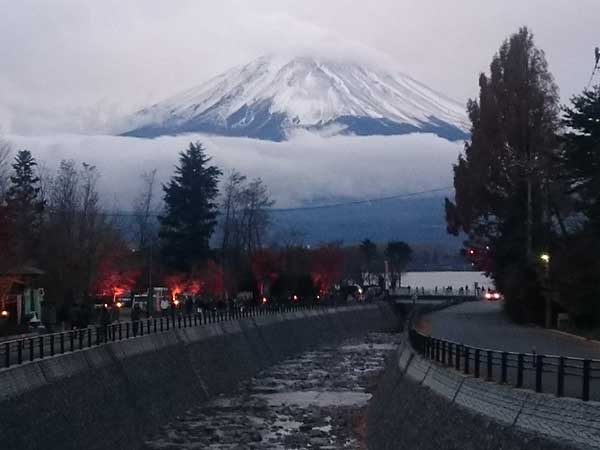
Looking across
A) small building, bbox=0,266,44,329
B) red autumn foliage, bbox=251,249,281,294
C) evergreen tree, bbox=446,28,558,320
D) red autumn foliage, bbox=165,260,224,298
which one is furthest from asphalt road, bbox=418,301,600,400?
red autumn foliage, bbox=251,249,281,294

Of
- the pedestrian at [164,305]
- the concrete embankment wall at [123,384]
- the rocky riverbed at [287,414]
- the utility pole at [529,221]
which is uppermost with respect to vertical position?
the utility pole at [529,221]

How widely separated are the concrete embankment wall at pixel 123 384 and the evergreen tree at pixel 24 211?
12.6 meters

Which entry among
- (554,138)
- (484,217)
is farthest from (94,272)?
(554,138)

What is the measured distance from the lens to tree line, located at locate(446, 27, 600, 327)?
5844 centimetres

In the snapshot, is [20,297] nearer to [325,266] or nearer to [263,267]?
[263,267]

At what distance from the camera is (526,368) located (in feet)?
81.6

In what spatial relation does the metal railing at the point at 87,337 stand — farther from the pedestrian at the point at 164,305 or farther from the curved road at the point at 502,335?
the curved road at the point at 502,335

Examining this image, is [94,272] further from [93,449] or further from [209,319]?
[93,449]

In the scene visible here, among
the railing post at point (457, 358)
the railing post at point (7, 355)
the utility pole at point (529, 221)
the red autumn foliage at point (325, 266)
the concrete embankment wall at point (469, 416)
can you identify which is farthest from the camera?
the red autumn foliage at point (325, 266)

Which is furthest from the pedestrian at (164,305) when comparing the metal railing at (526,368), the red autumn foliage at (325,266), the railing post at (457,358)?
the railing post at (457,358)

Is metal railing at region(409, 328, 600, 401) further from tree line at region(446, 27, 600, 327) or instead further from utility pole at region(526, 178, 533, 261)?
utility pole at region(526, 178, 533, 261)

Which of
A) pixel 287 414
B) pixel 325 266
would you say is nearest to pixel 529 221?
pixel 287 414

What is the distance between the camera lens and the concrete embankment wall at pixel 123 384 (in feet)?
96.6

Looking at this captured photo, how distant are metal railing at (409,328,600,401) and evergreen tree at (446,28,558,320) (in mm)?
30166
